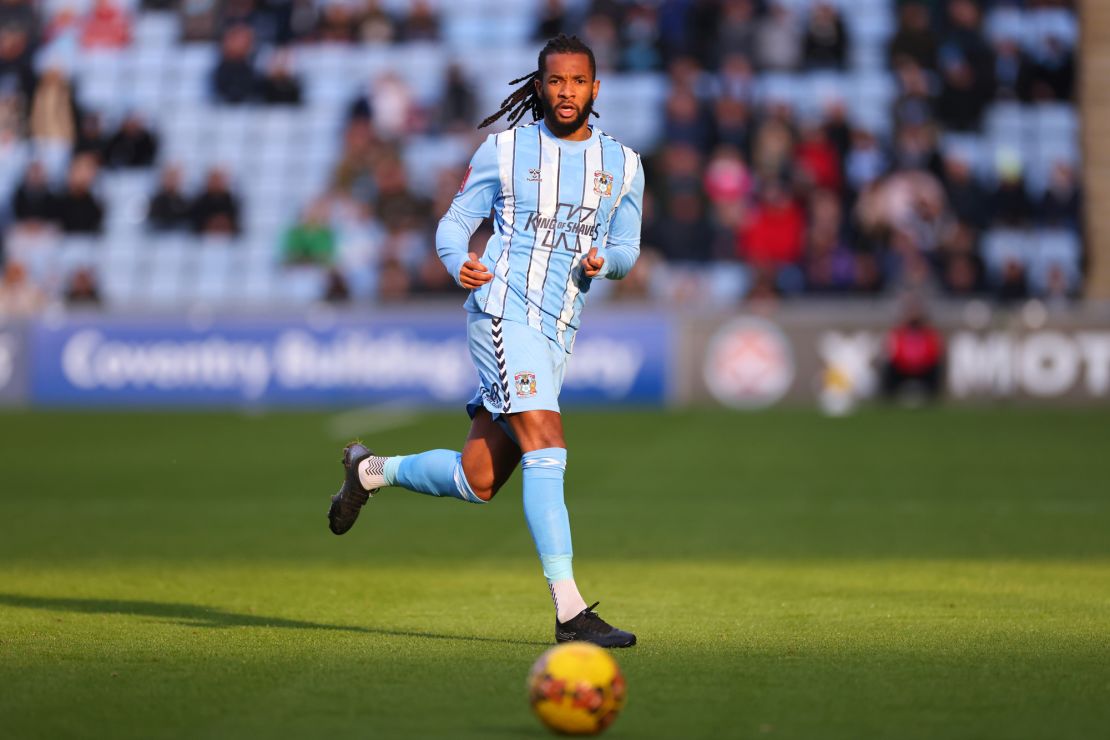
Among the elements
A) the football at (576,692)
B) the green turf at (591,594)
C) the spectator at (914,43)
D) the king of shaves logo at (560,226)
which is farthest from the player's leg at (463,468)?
the spectator at (914,43)

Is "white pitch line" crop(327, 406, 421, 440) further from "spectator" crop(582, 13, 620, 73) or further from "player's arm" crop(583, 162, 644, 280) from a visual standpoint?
"player's arm" crop(583, 162, 644, 280)

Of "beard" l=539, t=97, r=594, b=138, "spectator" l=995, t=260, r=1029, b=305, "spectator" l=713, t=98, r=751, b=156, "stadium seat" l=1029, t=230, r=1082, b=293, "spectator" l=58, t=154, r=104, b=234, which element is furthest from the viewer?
"spectator" l=58, t=154, r=104, b=234

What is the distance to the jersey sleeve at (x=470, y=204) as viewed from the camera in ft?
21.0

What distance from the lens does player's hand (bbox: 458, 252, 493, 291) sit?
6.18 meters

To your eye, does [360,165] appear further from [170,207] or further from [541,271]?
[541,271]

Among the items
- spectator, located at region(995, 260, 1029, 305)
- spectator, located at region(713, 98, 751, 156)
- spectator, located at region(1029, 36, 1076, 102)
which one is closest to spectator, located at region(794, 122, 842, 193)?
spectator, located at region(713, 98, 751, 156)

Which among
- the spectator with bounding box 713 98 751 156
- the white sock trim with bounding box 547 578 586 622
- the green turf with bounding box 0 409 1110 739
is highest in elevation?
the spectator with bounding box 713 98 751 156

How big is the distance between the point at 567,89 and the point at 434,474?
1.54m

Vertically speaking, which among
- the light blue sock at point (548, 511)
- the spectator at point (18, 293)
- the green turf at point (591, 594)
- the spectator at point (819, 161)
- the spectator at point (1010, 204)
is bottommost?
the green turf at point (591, 594)

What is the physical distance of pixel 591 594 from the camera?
311 inches

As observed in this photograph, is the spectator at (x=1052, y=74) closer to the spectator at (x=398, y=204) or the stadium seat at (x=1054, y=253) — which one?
the stadium seat at (x=1054, y=253)

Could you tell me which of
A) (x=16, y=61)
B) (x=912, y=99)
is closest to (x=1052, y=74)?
(x=912, y=99)

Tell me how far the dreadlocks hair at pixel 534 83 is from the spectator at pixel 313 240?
1678cm

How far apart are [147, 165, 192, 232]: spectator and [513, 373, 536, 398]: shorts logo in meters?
19.3
